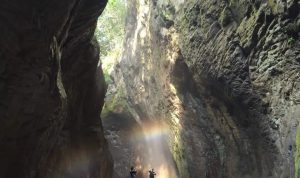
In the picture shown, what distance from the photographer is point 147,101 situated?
1103 inches

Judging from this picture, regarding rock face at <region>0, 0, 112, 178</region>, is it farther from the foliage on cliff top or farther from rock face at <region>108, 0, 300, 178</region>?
the foliage on cliff top

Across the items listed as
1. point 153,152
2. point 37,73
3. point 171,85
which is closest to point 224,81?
point 171,85

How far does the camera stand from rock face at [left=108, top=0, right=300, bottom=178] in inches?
529

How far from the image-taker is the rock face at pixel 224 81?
1344 centimetres

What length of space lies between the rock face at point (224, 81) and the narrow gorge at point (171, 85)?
50 mm

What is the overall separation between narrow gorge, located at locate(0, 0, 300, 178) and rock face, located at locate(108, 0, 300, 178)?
0.16 feet

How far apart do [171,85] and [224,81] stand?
6697 mm

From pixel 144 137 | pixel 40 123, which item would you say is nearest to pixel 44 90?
pixel 40 123

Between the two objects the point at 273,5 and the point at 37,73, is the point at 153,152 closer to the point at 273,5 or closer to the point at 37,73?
the point at 273,5

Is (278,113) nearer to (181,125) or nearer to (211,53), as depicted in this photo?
(211,53)

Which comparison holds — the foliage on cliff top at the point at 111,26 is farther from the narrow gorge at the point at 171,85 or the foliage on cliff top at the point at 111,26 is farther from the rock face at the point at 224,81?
the rock face at the point at 224,81

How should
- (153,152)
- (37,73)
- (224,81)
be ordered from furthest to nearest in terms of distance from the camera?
1. (153,152)
2. (224,81)
3. (37,73)

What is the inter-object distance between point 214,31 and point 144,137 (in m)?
16.1

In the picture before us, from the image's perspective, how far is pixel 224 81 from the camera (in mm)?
16656
